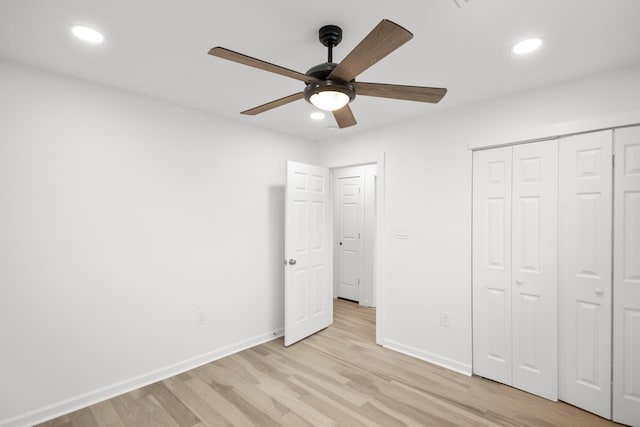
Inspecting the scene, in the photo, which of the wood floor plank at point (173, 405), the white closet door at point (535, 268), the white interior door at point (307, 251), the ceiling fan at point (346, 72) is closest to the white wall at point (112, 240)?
the wood floor plank at point (173, 405)

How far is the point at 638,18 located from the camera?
1559 millimetres

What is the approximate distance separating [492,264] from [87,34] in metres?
3.37

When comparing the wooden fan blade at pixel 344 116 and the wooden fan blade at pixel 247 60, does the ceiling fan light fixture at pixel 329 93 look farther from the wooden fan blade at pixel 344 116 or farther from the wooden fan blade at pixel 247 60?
the wooden fan blade at pixel 344 116

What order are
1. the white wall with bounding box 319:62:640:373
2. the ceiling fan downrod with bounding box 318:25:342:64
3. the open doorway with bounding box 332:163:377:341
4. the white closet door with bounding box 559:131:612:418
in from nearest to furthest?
the ceiling fan downrod with bounding box 318:25:342:64 < the white closet door with bounding box 559:131:612:418 < the white wall with bounding box 319:62:640:373 < the open doorway with bounding box 332:163:377:341

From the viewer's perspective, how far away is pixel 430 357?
2973 mm

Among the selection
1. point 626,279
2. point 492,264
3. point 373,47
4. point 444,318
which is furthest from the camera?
point 444,318

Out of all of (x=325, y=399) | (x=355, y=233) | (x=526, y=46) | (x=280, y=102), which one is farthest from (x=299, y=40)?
(x=355, y=233)

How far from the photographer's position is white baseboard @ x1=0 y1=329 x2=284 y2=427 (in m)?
2.04

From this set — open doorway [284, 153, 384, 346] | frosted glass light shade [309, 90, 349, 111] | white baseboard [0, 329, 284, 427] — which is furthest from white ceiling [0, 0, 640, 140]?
white baseboard [0, 329, 284, 427]

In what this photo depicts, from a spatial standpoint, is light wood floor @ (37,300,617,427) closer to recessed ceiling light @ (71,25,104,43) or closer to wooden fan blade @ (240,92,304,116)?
A: wooden fan blade @ (240,92,304,116)

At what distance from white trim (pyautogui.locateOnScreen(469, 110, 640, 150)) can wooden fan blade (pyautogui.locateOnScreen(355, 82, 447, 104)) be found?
124 centimetres

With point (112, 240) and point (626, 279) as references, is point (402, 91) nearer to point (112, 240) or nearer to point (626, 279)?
point (626, 279)

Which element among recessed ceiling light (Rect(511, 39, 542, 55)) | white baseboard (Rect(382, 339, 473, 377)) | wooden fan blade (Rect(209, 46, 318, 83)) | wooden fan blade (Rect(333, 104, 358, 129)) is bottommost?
white baseboard (Rect(382, 339, 473, 377))

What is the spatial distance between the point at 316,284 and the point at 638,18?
3358mm
